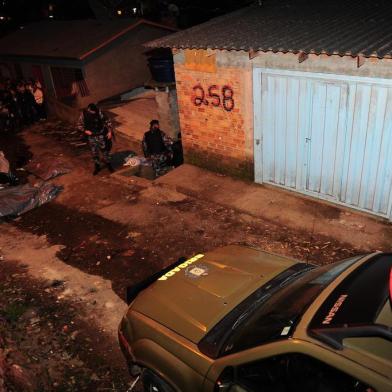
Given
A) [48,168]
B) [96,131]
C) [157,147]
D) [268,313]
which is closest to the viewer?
[268,313]

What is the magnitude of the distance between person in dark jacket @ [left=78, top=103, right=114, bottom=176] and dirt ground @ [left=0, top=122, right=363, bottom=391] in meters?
0.39

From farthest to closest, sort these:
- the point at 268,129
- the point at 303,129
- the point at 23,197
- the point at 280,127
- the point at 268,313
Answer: the point at 23,197 < the point at 268,129 < the point at 280,127 < the point at 303,129 < the point at 268,313

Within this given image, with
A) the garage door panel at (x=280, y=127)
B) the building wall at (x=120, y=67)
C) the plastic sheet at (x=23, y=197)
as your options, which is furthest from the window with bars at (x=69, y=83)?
the garage door panel at (x=280, y=127)

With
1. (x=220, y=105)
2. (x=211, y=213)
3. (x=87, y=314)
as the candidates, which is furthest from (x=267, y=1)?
(x=87, y=314)

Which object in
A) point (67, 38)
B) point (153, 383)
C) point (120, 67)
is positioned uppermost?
point (67, 38)

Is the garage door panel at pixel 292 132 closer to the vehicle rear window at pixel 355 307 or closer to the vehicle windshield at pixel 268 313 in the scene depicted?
the vehicle windshield at pixel 268 313

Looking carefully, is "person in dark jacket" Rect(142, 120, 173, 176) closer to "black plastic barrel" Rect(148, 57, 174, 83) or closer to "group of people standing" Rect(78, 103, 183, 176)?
"group of people standing" Rect(78, 103, 183, 176)

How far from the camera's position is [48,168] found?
10.9 meters

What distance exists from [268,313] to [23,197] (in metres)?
7.18

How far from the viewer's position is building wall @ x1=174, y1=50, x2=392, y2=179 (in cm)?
802

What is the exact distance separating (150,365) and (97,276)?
294 cm

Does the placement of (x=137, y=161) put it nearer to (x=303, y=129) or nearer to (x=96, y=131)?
(x=96, y=131)

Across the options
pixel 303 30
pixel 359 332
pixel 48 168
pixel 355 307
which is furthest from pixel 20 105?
pixel 359 332

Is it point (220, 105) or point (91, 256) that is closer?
point (91, 256)
